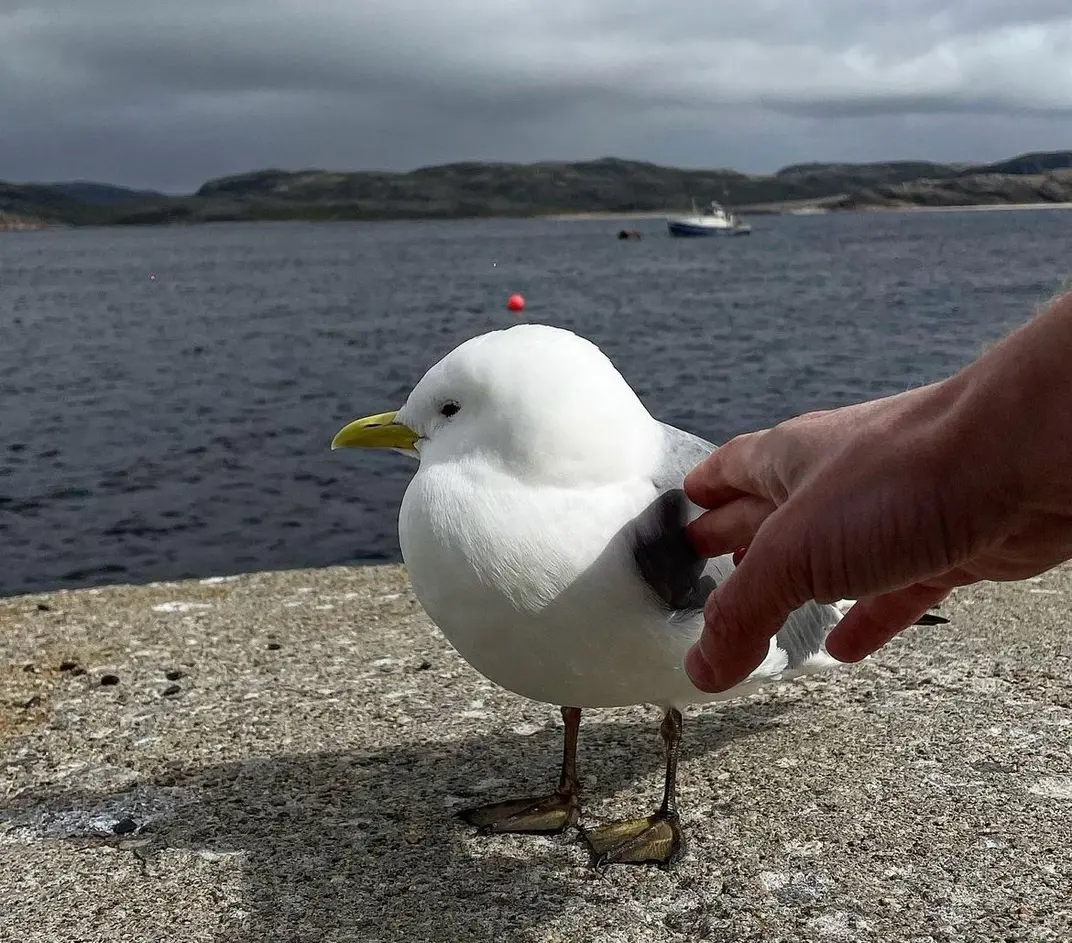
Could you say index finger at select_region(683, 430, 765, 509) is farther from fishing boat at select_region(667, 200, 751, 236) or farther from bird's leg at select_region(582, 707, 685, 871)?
fishing boat at select_region(667, 200, 751, 236)

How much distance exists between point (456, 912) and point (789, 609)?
1.81 metres

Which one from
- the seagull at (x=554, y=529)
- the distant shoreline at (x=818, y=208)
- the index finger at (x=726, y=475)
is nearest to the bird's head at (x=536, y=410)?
the seagull at (x=554, y=529)

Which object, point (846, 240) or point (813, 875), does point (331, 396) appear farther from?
point (846, 240)

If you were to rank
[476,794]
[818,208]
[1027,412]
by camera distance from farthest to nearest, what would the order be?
[818,208], [476,794], [1027,412]

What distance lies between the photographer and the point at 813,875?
11.5 ft

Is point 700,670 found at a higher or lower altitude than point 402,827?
higher

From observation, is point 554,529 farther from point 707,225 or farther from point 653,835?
point 707,225

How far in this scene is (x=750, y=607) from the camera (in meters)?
2.17

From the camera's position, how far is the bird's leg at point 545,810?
391 centimetres

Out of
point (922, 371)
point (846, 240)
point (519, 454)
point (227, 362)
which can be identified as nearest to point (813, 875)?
point (519, 454)

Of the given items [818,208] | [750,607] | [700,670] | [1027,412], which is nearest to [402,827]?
[700,670]

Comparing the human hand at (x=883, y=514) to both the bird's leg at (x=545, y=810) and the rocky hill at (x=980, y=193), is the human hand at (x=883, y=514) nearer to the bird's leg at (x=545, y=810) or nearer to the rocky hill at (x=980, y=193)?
the bird's leg at (x=545, y=810)

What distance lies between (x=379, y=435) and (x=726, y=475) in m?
1.49

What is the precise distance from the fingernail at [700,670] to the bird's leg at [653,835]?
1.39 metres
